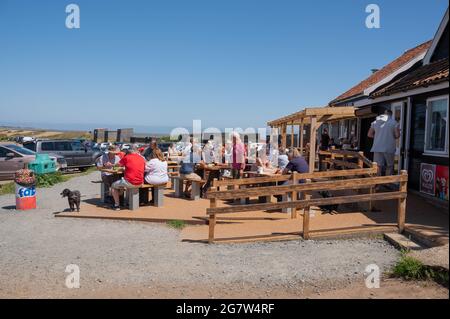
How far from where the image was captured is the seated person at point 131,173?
902 centimetres

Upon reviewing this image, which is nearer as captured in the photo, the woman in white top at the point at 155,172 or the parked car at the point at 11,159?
the woman in white top at the point at 155,172

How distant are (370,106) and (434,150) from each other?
14.1 ft

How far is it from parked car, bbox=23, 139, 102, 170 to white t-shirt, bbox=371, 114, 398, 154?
1541cm

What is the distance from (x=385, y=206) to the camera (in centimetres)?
833

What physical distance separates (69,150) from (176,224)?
14265 mm

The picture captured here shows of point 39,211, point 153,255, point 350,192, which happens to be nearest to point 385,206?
point 350,192

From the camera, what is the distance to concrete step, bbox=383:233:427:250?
5.69m

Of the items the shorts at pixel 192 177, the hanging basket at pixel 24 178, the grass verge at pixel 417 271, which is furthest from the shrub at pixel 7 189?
the grass verge at pixel 417 271

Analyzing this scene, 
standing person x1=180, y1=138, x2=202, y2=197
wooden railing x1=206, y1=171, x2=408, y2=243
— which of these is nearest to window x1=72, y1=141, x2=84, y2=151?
standing person x1=180, y1=138, x2=202, y2=197

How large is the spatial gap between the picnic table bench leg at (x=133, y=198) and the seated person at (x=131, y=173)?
124 millimetres

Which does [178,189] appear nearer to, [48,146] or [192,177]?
[192,177]

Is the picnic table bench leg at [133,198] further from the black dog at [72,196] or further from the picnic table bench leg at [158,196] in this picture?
the black dog at [72,196]

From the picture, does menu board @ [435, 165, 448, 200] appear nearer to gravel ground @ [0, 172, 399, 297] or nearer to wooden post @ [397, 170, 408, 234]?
wooden post @ [397, 170, 408, 234]

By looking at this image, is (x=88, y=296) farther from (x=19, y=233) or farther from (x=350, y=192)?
(x=350, y=192)
